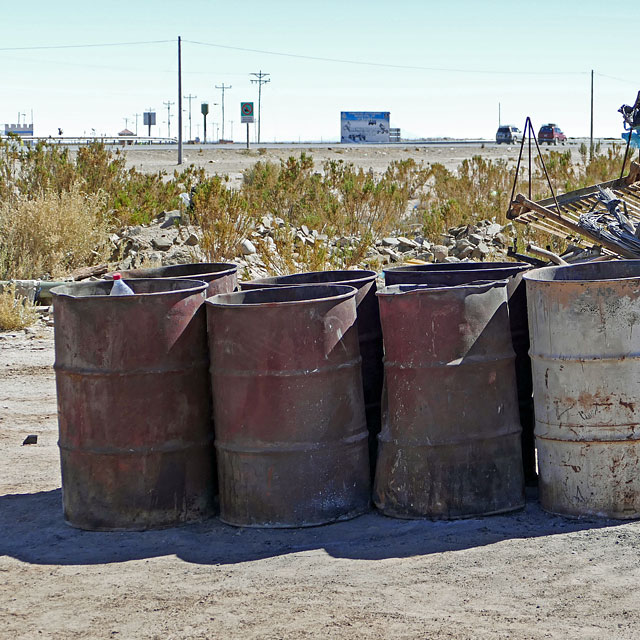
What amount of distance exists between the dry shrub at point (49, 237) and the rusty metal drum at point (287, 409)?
8.48 metres

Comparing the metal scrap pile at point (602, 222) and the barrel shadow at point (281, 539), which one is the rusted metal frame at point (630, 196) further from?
the barrel shadow at point (281, 539)

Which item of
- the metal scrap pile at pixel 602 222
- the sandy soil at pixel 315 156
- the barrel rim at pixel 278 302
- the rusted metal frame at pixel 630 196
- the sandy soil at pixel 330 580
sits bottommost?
the sandy soil at pixel 330 580

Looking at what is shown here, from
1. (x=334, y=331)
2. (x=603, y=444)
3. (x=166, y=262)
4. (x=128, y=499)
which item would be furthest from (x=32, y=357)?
(x=603, y=444)

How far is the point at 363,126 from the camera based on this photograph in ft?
260

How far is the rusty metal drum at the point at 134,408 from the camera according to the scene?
471cm

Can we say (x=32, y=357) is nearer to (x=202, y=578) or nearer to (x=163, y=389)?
(x=163, y=389)

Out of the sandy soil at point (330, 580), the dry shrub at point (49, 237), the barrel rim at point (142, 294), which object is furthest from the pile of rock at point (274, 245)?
the sandy soil at point (330, 580)

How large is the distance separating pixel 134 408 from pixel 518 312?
85.2 inches

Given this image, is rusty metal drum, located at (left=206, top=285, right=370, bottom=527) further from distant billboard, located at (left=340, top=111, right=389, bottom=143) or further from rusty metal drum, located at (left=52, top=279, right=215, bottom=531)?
distant billboard, located at (left=340, top=111, right=389, bottom=143)

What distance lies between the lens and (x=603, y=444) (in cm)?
459

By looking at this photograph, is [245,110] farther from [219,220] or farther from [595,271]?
[595,271]

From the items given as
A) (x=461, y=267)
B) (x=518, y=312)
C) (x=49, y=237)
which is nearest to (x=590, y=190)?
(x=461, y=267)

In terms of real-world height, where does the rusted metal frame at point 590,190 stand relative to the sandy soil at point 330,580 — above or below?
above

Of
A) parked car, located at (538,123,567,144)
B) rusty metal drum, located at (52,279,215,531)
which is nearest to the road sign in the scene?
parked car, located at (538,123,567,144)
